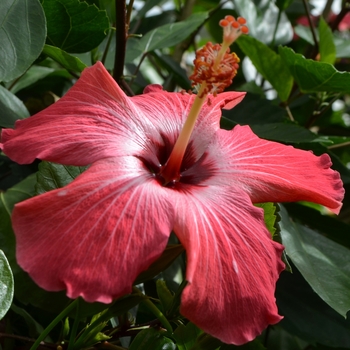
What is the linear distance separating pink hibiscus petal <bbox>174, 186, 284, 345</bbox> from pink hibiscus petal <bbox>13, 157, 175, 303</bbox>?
1.2 inches

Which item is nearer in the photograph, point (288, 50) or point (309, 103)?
point (288, 50)

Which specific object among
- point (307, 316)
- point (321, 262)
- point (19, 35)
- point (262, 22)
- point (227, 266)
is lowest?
point (307, 316)

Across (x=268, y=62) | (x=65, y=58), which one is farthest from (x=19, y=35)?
(x=268, y=62)

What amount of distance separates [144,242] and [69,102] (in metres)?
0.23

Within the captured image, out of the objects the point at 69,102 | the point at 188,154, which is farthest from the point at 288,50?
the point at 69,102

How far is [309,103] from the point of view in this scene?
4.85 ft

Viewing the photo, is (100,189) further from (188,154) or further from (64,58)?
(64,58)

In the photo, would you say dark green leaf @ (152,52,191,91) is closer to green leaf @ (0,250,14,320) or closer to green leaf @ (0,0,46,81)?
green leaf @ (0,0,46,81)

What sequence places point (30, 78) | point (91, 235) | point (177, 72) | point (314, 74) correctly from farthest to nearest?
point (177, 72)
point (30, 78)
point (314, 74)
point (91, 235)

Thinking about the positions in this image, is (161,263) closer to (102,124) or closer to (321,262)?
(102,124)

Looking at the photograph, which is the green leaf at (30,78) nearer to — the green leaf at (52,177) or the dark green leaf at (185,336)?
the green leaf at (52,177)

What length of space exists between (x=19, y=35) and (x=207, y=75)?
0.26m

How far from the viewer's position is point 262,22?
4.98ft

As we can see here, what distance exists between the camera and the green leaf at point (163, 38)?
3.65 ft
